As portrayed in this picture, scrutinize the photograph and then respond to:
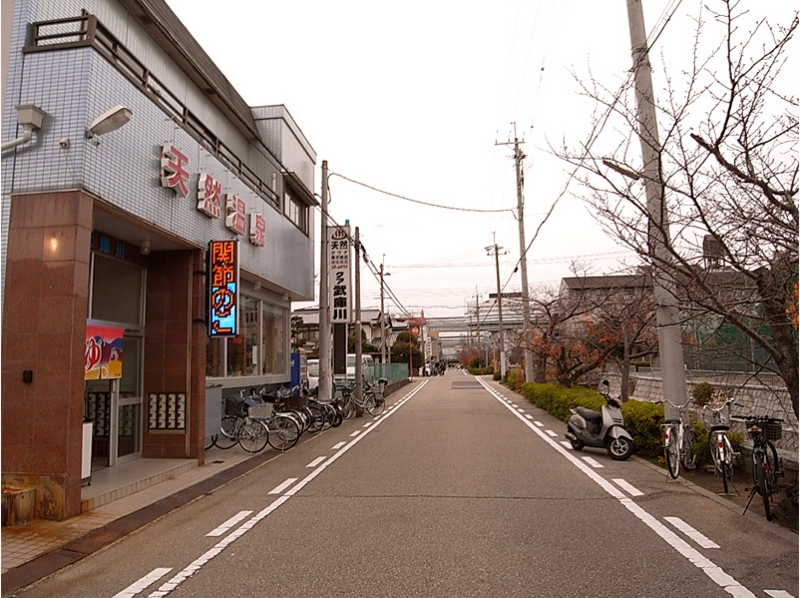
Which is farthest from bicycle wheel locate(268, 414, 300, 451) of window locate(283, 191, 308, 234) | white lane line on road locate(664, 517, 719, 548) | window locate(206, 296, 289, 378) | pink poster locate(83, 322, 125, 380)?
white lane line on road locate(664, 517, 719, 548)

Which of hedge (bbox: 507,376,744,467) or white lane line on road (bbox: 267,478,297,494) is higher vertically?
hedge (bbox: 507,376,744,467)

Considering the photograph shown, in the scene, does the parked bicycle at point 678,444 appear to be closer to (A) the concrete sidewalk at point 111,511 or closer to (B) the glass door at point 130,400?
(A) the concrete sidewalk at point 111,511

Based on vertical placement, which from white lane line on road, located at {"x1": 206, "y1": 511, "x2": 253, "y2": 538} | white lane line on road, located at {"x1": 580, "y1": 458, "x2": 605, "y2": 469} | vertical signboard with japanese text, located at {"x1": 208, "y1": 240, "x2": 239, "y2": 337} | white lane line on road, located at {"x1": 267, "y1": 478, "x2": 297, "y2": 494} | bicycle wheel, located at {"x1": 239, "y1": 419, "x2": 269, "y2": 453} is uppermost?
vertical signboard with japanese text, located at {"x1": 208, "y1": 240, "x2": 239, "y2": 337}

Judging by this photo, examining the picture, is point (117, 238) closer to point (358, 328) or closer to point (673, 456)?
point (673, 456)

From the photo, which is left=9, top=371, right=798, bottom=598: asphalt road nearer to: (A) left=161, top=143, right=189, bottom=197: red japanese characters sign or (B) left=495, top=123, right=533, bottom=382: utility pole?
(A) left=161, top=143, right=189, bottom=197: red japanese characters sign

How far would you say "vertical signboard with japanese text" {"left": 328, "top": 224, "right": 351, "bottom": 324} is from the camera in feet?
62.7

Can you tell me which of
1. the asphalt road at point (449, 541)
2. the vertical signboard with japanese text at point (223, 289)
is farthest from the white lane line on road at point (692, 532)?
the vertical signboard with japanese text at point (223, 289)

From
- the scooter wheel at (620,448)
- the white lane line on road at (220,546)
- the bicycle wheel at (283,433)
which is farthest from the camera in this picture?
the bicycle wheel at (283,433)

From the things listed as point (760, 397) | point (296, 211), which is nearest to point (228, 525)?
point (760, 397)

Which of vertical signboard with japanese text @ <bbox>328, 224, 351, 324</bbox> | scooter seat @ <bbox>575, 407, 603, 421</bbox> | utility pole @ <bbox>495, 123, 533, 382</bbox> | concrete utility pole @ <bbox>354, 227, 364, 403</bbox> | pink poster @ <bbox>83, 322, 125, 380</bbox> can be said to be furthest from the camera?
utility pole @ <bbox>495, 123, 533, 382</bbox>

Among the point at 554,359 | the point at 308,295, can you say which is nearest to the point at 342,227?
the point at 308,295

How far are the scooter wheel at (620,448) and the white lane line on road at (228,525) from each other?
6.40 m

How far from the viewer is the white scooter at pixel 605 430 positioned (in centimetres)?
1058

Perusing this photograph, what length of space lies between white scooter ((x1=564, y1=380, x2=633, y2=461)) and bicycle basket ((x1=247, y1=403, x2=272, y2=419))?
5807 millimetres
